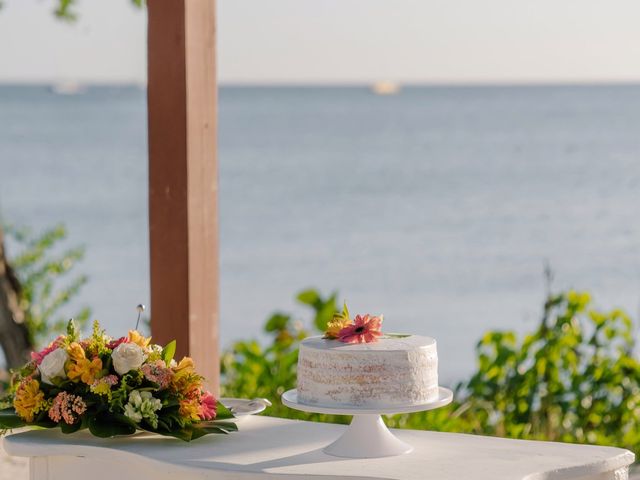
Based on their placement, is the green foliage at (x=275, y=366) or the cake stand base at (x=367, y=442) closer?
the cake stand base at (x=367, y=442)

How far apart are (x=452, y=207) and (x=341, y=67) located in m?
7.33

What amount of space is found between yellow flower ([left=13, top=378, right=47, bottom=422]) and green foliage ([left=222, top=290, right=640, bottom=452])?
1944mm

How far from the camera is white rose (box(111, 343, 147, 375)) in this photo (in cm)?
273

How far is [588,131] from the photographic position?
28.7 metres

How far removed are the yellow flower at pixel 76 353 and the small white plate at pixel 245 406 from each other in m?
0.44

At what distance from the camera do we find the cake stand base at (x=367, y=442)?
2.64m

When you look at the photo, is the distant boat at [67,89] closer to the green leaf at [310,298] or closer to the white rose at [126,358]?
the green leaf at [310,298]

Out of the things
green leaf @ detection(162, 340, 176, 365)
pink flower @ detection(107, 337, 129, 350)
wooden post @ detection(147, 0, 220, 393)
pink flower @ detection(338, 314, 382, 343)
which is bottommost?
green leaf @ detection(162, 340, 176, 365)

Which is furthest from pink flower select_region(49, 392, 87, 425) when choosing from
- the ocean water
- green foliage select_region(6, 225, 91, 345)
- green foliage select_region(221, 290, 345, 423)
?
the ocean water

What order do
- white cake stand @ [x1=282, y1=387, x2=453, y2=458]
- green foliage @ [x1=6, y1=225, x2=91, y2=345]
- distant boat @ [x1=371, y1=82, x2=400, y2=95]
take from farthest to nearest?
1. distant boat @ [x1=371, y1=82, x2=400, y2=95]
2. green foliage @ [x1=6, y1=225, x2=91, y2=345]
3. white cake stand @ [x1=282, y1=387, x2=453, y2=458]

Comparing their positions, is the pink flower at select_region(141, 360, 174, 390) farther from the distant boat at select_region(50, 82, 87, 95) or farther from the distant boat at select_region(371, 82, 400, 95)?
the distant boat at select_region(371, 82, 400, 95)

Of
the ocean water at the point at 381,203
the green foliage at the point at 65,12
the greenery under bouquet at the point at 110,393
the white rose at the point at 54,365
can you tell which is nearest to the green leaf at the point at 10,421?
the greenery under bouquet at the point at 110,393

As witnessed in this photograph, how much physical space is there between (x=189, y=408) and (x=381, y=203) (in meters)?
18.0

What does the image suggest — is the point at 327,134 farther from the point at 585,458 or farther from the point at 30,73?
the point at 585,458
